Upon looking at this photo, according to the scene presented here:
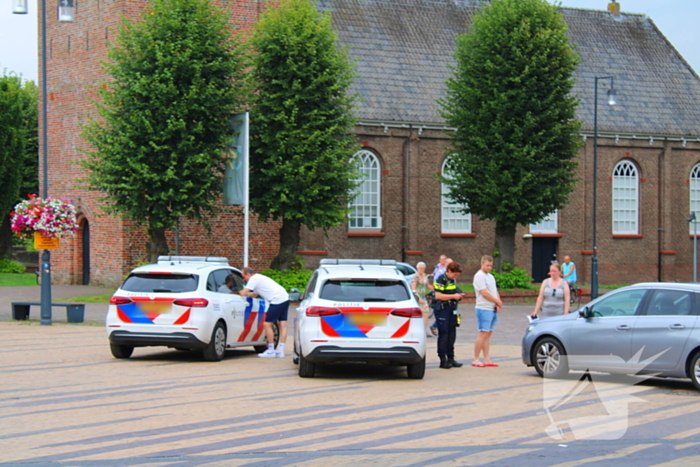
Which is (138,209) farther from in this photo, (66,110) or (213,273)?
(213,273)

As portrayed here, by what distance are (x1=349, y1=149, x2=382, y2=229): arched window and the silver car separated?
2609 centimetres

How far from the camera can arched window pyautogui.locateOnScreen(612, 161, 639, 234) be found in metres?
45.4

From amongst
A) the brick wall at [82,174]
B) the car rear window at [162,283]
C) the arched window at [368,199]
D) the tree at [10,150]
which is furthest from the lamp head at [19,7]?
the tree at [10,150]

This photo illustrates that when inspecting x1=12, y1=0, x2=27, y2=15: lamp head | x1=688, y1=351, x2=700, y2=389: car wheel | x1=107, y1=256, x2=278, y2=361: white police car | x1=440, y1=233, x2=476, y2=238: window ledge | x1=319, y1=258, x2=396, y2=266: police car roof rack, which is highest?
x1=12, y1=0, x2=27, y2=15: lamp head

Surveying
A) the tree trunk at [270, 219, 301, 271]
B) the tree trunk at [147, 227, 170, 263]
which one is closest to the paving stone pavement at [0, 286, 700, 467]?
the tree trunk at [147, 227, 170, 263]

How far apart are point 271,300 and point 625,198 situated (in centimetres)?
3336

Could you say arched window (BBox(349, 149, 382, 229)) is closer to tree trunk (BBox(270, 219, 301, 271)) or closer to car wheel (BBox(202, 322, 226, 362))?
tree trunk (BBox(270, 219, 301, 271))

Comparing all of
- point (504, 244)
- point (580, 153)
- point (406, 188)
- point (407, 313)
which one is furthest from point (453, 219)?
point (407, 313)

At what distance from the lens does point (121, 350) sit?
1575cm

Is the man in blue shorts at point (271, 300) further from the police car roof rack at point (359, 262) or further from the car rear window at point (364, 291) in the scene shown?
the car rear window at point (364, 291)

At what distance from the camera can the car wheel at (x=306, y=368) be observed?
13.3 meters

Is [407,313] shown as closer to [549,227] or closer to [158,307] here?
[158,307]

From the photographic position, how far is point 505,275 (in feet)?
112

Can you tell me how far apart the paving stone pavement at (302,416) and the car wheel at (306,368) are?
13 cm
